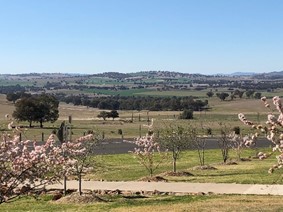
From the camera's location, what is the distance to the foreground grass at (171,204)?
56.4 feet

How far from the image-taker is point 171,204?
1819 centimetres

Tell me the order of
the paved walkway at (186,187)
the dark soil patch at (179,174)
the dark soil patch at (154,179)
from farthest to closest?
1. the dark soil patch at (179,174)
2. the dark soil patch at (154,179)
3. the paved walkway at (186,187)

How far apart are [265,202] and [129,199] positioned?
5.08 meters

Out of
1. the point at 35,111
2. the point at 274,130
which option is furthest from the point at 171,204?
the point at 35,111

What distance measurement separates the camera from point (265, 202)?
17984 mm

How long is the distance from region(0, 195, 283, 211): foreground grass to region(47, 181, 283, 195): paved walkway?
1543 millimetres

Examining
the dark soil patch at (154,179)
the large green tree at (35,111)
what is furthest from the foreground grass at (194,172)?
the large green tree at (35,111)

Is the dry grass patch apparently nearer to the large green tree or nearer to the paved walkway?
the paved walkway

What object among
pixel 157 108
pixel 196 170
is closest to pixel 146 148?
pixel 196 170

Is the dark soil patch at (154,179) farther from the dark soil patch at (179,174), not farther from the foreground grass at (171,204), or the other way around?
the foreground grass at (171,204)

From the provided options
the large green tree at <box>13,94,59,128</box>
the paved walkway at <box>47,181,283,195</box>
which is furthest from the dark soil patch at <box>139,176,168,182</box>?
the large green tree at <box>13,94,59,128</box>

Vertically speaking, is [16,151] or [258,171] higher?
[16,151]

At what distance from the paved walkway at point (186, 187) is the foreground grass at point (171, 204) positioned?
1.54 metres

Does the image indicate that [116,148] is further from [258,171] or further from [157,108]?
[157,108]
